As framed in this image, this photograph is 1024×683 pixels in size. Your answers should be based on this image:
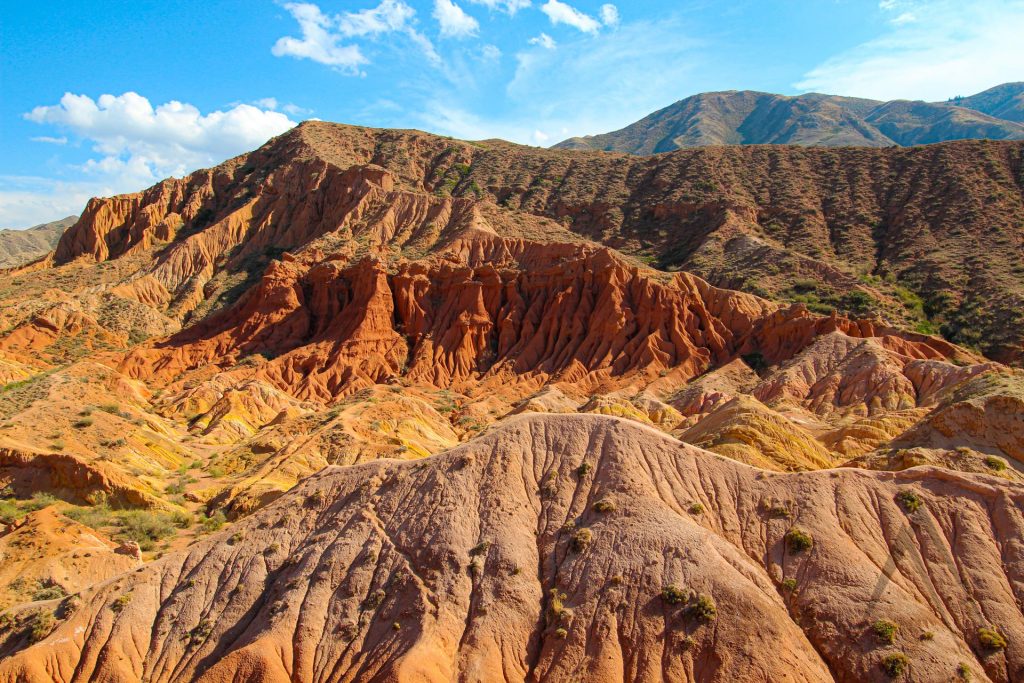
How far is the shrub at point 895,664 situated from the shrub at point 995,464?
33.2ft

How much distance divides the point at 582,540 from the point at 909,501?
958 cm

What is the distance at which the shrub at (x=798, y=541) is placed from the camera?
1925 centimetres

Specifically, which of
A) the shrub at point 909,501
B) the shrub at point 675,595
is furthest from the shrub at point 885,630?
the shrub at point 675,595

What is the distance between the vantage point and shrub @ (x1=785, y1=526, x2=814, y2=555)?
19.2 m

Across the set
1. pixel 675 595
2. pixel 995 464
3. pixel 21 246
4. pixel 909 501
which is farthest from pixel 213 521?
pixel 21 246

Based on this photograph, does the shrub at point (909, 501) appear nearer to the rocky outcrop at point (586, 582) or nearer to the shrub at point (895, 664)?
the rocky outcrop at point (586, 582)

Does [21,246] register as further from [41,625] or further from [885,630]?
[885,630]

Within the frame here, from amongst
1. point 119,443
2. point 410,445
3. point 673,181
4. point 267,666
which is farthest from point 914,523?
point 673,181

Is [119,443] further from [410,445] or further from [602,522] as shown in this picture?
[602,522]

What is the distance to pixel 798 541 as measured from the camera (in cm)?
1933

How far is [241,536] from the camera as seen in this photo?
906 inches

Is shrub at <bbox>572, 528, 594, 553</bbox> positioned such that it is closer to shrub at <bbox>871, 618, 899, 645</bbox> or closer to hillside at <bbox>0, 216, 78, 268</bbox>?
shrub at <bbox>871, 618, 899, 645</bbox>

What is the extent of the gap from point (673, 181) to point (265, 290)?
62.4m

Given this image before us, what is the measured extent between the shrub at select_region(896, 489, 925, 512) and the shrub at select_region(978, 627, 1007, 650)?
3.64m
